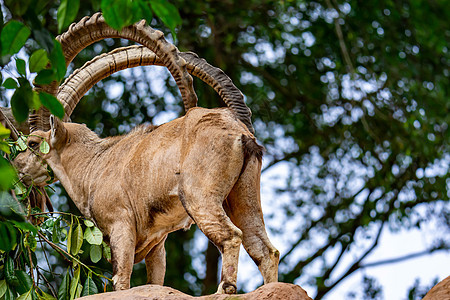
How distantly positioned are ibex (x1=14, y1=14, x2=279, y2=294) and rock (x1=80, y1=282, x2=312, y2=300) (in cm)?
26

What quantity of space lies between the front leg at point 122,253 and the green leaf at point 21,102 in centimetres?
226

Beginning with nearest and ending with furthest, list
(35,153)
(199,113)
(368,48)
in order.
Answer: (199,113) < (35,153) < (368,48)

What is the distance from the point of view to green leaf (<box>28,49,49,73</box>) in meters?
3.24

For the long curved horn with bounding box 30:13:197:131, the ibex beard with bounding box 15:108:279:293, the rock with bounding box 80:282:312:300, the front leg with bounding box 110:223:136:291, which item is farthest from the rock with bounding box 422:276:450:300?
the long curved horn with bounding box 30:13:197:131

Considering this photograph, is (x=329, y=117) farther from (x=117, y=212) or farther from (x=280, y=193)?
(x=117, y=212)

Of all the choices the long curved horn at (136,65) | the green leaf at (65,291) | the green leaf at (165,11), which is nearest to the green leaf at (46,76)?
the green leaf at (165,11)

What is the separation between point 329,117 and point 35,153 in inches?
341

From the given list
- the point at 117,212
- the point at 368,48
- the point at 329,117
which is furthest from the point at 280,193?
the point at 117,212

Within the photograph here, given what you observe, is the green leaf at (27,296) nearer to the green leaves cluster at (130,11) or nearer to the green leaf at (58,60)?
the green leaf at (58,60)

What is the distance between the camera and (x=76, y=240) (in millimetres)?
5348

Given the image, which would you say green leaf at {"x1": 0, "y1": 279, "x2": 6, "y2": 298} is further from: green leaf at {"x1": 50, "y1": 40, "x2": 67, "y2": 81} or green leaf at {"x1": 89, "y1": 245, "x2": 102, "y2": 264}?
green leaf at {"x1": 50, "y1": 40, "x2": 67, "y2": 81}

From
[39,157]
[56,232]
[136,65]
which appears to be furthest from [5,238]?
[136,65]

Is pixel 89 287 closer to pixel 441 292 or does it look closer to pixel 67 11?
pixel 441 292

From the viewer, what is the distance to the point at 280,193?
14328 mm
